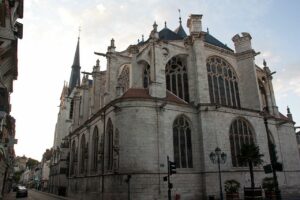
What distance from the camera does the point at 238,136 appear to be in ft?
84.3

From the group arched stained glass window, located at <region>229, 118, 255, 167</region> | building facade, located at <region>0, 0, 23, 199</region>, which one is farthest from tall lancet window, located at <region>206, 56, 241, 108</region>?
building facade, located at <region>0, 0, 23, 199</region>

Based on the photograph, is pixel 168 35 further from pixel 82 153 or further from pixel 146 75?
pixel 82 153

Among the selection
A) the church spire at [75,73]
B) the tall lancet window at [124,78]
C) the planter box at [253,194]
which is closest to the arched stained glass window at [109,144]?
the tall lancet window at [124,78]

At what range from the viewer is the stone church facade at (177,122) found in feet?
69.7

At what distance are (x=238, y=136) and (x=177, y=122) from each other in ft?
21.2

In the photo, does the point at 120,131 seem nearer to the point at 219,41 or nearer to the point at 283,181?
the point at 283,181

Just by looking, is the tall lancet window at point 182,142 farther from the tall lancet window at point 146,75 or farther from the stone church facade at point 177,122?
the tall lancet window at point 146,75

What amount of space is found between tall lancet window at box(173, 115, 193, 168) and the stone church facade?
86 millimetres

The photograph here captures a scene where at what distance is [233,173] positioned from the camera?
23562mm

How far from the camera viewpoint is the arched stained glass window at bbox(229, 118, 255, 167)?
81.1 ft

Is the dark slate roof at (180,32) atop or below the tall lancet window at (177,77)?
atop

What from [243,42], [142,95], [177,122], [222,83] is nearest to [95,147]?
[142,95]

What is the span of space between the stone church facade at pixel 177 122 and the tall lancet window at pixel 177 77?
0.10 m

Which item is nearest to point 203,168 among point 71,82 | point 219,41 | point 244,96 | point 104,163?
point 104,163
